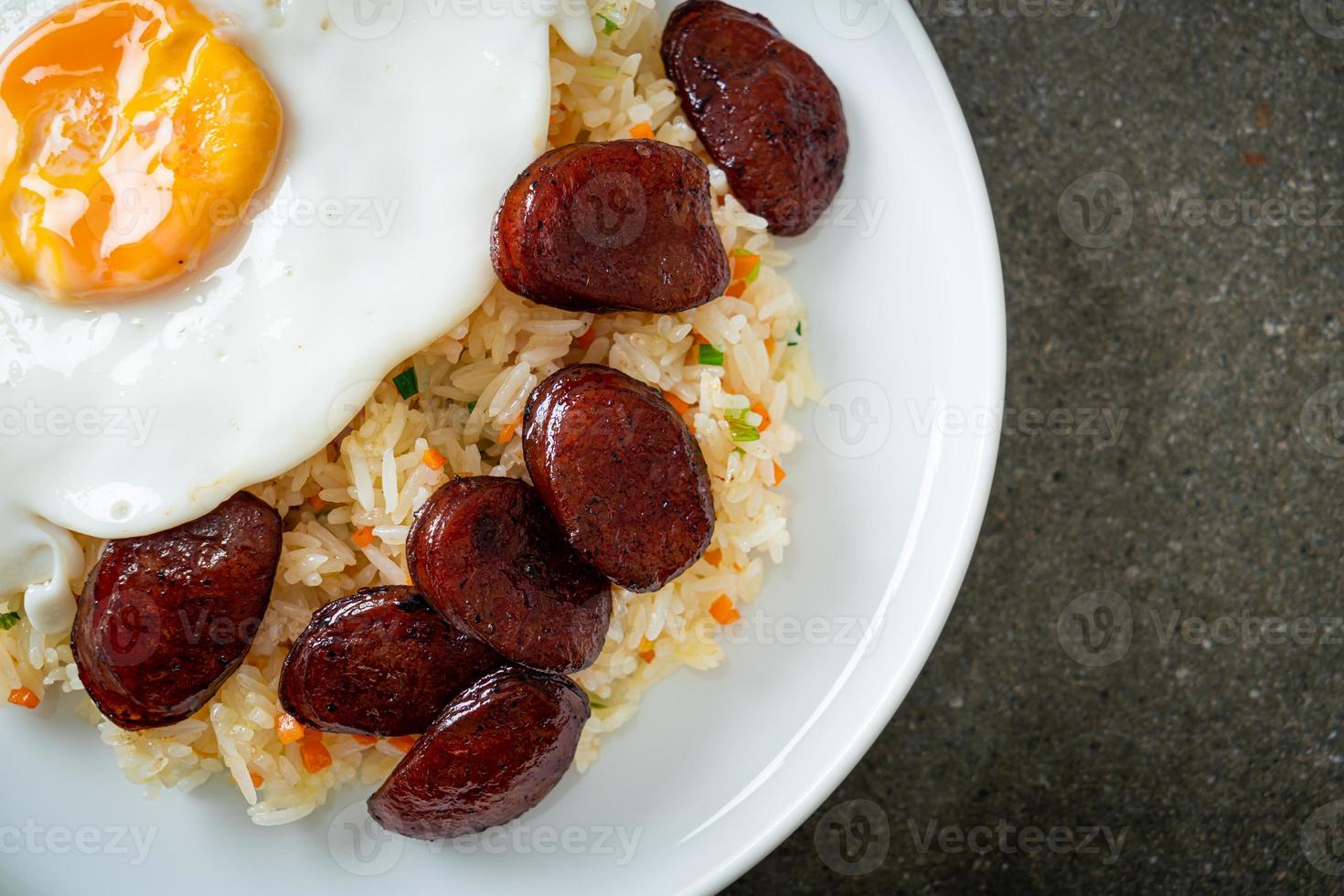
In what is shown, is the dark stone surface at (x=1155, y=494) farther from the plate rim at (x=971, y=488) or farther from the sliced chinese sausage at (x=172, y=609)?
the sliced chinese sausage at (x=172, y=609)

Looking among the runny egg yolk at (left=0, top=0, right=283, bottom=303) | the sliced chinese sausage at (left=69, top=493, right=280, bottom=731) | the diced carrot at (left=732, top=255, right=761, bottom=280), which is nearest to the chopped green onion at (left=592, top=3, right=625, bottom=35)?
the diced carrot at (left=732, top=255, right=761, bottom=280)

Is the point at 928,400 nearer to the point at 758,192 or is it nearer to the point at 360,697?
the point at 758,192

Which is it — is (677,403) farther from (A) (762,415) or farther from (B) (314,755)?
(B) (314,755)

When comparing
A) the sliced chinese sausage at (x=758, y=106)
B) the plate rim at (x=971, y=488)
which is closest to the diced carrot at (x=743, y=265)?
the sliced chinese sausage at (x=758, y=106)

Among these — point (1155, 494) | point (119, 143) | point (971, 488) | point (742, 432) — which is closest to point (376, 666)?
point (742, 432)

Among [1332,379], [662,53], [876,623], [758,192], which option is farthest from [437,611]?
[1332,379]
